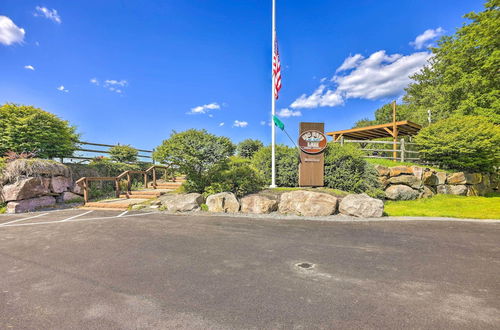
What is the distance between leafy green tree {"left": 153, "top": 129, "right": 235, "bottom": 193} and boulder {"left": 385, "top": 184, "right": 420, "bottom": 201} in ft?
25.0

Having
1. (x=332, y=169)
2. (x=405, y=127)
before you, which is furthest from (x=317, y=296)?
(x=405, y=127)

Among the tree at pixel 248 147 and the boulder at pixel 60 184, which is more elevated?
the tree at pixel 248 147

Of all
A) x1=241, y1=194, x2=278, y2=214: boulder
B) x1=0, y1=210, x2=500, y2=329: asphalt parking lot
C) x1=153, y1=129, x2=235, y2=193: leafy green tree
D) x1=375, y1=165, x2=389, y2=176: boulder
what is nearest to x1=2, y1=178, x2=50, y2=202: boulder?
x1=0, y1=210, x2=500, y2=329: asphalt parking lot

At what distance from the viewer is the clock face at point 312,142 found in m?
8.67

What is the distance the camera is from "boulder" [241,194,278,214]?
713cm

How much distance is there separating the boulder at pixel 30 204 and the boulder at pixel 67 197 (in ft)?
0.80

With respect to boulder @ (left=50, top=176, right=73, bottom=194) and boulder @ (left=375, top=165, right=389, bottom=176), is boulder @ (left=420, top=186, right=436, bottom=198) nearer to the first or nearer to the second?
boulder @ (left=375, top=165, right=389, bottom=176)

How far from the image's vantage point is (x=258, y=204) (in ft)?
23.5

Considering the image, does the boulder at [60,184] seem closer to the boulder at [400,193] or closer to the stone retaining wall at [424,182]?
the stone retaining wall at [424,182]

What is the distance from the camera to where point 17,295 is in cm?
246

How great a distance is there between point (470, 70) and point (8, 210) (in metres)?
30.7

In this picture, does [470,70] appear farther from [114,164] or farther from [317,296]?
[114,164]

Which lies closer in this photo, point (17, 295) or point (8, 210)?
point (17, 295)

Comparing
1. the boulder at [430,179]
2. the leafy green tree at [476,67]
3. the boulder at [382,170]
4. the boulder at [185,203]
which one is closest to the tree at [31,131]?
the boulder at [185,203]
